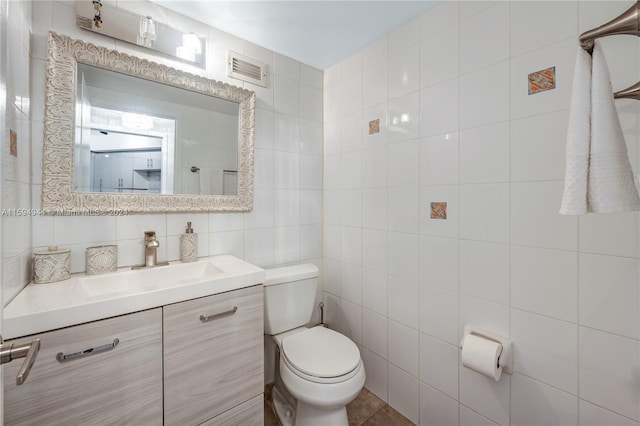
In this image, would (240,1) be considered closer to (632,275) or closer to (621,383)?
(632,275)

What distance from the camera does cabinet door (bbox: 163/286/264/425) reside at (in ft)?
3.39

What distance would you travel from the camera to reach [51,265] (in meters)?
1.09

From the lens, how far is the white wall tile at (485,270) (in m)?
1.17

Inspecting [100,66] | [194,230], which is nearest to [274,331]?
[194,230]

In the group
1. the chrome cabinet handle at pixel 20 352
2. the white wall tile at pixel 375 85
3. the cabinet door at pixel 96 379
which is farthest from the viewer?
the white wall tile at pixel 375 85

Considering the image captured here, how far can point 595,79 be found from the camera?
0.72 m

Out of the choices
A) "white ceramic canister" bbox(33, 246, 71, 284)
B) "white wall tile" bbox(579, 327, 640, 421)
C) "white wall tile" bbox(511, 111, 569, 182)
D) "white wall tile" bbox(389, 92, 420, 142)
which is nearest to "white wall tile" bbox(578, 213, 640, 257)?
"white wall tile" bbox(511, 111, 569, 182)

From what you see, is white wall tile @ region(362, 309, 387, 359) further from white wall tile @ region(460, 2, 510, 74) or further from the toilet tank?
white wall tile @ region(460, 2, 510, 74)

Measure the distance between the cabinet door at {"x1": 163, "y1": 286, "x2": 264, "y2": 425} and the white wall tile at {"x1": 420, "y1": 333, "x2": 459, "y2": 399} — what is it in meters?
0.86

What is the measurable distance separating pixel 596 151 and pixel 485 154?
516 millimetres

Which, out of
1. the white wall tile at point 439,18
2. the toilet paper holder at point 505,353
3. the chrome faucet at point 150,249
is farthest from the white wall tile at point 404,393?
the white wall tile at point 439,18

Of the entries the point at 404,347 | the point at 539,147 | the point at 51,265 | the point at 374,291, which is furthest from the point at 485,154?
the point at 51,265

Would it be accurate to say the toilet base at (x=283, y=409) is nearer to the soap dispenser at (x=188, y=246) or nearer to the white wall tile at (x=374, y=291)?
the white wall tile at (x=374, y=291)

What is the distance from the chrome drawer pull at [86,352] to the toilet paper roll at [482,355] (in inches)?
53.4
